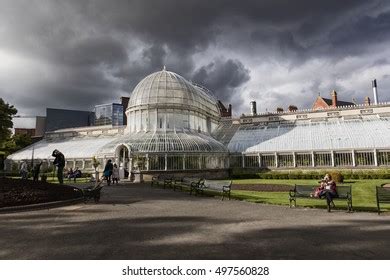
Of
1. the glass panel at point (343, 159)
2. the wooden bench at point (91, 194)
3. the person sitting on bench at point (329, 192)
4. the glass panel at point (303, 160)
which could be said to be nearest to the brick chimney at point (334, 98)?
the glass panel at point (343, 159)

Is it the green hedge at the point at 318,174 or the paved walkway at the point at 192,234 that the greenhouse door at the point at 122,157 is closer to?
the green hedge at the point at 318,174

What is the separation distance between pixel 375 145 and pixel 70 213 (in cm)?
3447

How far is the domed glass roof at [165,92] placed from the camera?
4012 centimetres

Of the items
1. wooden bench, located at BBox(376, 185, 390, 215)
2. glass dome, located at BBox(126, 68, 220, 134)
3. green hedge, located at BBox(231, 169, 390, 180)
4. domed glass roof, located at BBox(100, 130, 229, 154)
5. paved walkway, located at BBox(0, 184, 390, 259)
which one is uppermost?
glass dome, located at BBox(126, 68, 220, 134)

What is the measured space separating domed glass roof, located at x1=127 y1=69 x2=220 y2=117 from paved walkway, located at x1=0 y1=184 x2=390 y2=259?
27803 millimetres

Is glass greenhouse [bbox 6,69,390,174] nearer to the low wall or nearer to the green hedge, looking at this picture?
the low wall

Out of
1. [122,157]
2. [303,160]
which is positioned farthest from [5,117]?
[303,160]

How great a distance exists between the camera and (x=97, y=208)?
13.7m

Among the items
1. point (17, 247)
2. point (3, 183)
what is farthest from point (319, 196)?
point (3, 183)

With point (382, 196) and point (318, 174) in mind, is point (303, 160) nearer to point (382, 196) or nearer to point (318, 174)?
point (318, 174)

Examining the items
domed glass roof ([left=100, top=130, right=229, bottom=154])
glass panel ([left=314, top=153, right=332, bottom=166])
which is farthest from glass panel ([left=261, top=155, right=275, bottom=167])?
domed glass roof ([left=100, top=130, right=229, bottom=154])

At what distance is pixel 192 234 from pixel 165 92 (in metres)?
33.3

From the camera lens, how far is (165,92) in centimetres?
4053

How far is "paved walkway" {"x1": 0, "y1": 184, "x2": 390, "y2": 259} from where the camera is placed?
6977mm
